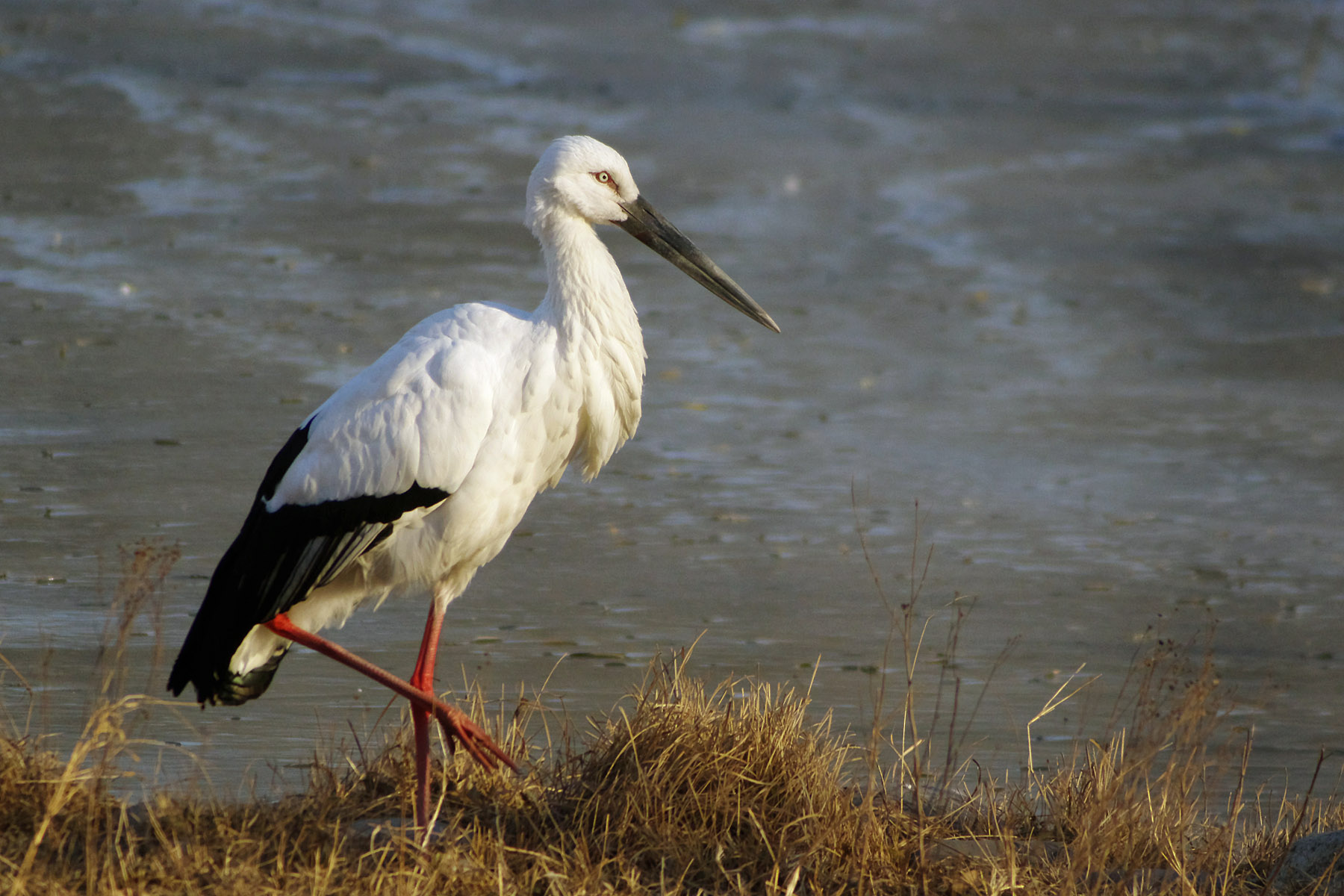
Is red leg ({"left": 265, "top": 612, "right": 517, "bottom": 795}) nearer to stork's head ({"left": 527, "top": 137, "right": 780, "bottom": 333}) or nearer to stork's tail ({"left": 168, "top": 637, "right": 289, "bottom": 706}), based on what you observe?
stork's tail ({"left": 168, "top": 637, "right": 289, "bottom": 706})

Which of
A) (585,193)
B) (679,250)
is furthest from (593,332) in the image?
(679,250)

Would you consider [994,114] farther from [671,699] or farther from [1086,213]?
[671,699]

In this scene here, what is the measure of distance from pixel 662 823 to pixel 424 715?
0.78 meters

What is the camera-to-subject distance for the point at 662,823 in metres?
4.59

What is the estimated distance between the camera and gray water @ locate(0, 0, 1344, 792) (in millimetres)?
6613

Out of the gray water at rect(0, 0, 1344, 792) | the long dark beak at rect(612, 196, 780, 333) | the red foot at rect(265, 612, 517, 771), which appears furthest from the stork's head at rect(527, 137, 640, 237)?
the red foot at rect(265, 612, 517, 771)

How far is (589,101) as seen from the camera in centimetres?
1672

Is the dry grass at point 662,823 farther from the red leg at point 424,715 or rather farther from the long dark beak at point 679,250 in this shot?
the long dark beak at point 679,250

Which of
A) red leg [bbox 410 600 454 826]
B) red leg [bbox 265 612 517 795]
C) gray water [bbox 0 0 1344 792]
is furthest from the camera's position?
gray water [bbox 0 0 1344 792]

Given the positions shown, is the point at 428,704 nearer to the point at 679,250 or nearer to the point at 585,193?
the point at 585,193

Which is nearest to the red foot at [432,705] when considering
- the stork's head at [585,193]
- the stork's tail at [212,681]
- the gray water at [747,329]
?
the stork's tail at [212,681]

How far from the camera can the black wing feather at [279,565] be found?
4.95m

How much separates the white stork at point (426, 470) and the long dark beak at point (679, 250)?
30cm

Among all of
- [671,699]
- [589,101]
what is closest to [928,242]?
[589,101]
